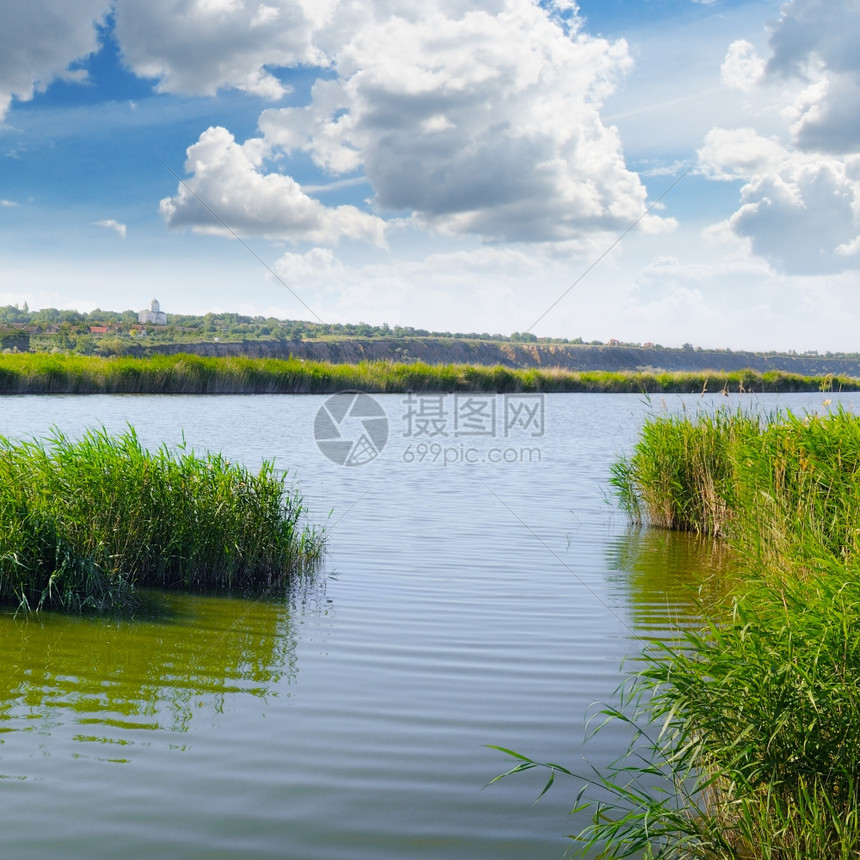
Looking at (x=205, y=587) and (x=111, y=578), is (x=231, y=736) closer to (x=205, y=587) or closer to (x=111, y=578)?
(x=111, y=578)

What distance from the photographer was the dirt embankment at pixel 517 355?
74.1 metres

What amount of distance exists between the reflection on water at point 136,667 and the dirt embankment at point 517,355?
6261 centimetres

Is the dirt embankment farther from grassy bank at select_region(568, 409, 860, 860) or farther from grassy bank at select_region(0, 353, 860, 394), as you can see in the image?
grassy bank at select_region(568, 409, 860, 860)

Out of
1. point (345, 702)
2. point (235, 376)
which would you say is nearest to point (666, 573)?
point (345, 702)

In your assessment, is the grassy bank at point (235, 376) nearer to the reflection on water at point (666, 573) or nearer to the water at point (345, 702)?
the reflection on water at point (666, 573)

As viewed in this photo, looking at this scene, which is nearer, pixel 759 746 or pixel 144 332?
pixel 759 746

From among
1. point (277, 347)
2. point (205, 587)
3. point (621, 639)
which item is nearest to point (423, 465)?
point (205, 587)

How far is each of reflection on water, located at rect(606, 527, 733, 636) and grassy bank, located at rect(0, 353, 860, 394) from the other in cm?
2377

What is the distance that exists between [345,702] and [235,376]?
35240 mm

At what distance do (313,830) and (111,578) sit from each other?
3.84m

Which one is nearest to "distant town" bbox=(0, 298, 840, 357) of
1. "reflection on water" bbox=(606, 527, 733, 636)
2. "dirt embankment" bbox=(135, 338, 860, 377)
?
"dirt embankment" bbox=(135, 338, 860, 377)

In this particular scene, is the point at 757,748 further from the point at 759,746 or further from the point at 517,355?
the point at 517,355

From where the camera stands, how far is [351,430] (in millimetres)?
25547

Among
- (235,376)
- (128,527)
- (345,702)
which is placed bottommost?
(345,702)
